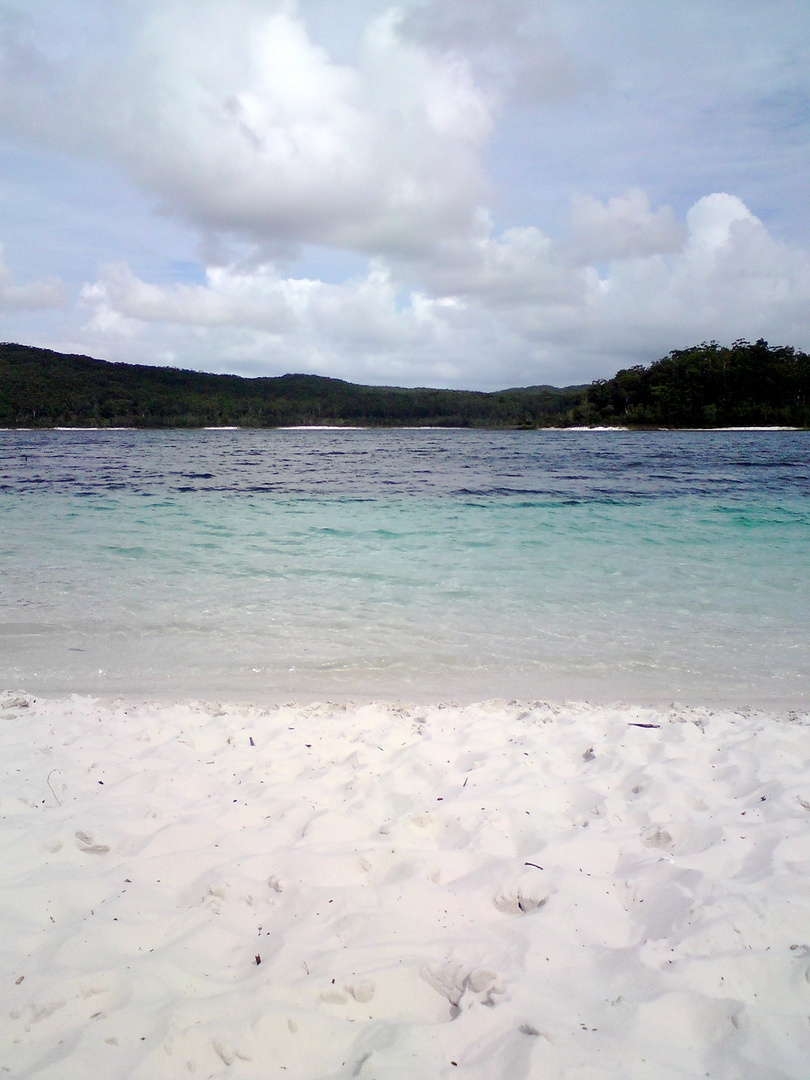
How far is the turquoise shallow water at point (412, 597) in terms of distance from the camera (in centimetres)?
584

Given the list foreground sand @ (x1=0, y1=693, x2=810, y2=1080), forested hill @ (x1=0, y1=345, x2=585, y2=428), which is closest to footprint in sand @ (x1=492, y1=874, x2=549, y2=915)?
foreground sand @ (x1=0, y1=693, x2=810, y2=1080)

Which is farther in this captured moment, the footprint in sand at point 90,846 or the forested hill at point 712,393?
the forested hill at point 712,393

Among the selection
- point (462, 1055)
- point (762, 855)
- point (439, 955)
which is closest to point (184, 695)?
point (439, 955)

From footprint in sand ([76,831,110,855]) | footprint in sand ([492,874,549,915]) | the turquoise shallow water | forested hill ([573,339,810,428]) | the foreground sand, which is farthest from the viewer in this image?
forested hill ([573,339,810,428])

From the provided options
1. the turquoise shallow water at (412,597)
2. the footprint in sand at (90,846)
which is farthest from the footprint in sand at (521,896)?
the turquoise shallow water at (412,597)

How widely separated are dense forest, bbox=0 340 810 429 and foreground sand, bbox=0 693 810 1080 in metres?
104

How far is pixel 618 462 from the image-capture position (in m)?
33.1

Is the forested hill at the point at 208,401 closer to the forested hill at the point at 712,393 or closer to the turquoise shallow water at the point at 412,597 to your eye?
the forested hill at the point at 712,393

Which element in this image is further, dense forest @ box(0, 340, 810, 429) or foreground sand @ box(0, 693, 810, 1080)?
dense forest @ box(0, 340, 810, 429)

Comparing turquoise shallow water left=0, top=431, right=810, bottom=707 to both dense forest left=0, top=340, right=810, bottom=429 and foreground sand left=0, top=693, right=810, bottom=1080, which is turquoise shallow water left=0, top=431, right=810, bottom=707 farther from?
dense forest left=0, top=340, right=810, bottom=429

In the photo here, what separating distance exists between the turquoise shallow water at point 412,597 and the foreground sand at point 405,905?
59.2 inches

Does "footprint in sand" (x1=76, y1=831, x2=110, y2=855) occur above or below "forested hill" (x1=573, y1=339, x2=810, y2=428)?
below

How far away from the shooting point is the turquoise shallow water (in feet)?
19.2

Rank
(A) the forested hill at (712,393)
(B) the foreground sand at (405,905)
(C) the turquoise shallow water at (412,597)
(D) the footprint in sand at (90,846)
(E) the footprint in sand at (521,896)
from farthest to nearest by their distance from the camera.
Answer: (A) the forested hill at (712,393)
(C) the turquoise shallow water at (412,597)
(D) the footprint in sand at (90,846)
(E) the footprint in sand at (521,896)
(B) the foreground sand at (405,905)
